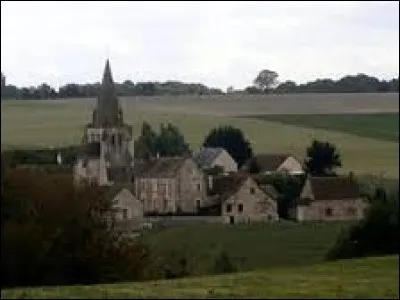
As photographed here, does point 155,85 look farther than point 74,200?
Yes

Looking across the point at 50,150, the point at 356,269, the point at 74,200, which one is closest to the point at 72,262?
the point at 74,200

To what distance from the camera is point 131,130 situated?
83.0 metres

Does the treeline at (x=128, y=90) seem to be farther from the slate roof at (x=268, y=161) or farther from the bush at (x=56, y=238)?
the bush at (x=56, y=238)

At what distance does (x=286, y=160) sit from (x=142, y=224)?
30.3 metres

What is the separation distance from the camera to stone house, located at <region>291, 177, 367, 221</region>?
2761 inches

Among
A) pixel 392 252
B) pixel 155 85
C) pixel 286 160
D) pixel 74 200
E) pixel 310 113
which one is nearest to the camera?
pixel 74 200

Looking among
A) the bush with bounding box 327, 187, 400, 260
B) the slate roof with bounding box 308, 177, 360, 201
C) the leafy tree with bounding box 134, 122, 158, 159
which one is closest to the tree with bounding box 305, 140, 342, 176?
the slate roof with bounding box 308, 177, 360, 201

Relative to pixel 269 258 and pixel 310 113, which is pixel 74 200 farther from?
pixel 310 113

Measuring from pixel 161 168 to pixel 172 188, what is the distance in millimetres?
2224

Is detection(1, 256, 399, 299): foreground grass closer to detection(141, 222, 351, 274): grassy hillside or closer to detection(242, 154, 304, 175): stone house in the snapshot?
detection(141, 222, 351, 274): grassy hillside

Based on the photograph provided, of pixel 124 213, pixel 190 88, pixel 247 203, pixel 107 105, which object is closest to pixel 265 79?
pixel 190 88

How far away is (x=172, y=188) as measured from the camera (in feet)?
248

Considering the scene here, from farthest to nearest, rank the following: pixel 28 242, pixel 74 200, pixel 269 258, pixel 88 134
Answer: pixel 88 134
pixel 269 258
pixel 74 200
pixel 28 242

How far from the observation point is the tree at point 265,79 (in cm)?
10569
